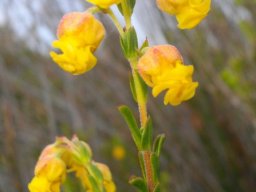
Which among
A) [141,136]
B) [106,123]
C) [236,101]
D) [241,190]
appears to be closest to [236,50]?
[236,101]

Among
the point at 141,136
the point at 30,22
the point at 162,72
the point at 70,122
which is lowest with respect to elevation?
the point at 70,122

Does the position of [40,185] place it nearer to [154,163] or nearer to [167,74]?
[154,163]

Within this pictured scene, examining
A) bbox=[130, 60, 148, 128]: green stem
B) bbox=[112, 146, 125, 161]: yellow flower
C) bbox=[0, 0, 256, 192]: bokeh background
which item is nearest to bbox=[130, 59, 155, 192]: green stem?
bbox=[130, 60, 148, 128]: green stem

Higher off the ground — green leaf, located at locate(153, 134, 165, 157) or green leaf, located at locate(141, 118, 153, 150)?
green leaf, located at locate(141, 118, 153, 150)

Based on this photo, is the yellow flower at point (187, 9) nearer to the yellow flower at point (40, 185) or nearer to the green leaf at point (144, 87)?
the green leaf at point (144, 87)

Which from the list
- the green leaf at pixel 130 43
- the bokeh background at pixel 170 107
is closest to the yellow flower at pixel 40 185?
the green leaf at pixel 130 43

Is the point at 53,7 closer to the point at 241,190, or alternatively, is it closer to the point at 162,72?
the point at 241,190

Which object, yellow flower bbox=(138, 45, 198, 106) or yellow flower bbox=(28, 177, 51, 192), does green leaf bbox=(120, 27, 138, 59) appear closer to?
yellow flower bbox=(138, 45, 198, 106)
